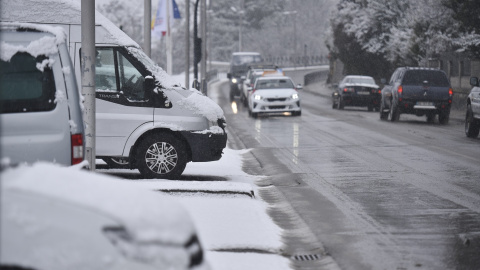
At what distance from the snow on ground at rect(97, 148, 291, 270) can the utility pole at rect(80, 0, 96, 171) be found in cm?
98

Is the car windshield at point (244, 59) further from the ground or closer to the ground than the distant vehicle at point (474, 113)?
further from the ground

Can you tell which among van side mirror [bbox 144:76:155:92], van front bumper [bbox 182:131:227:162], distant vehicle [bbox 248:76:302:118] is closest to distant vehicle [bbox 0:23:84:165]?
van side mirror [bbox 144:76:155:92]

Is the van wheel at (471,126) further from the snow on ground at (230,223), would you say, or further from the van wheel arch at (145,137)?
the van wheel arch at (145,137)

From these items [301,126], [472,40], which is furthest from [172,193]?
[472,40]

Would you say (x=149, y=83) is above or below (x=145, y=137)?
above

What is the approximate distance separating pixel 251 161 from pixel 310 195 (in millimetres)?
5141

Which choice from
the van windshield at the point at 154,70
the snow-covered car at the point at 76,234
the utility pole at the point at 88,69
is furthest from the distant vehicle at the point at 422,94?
the snow-covered car at the point at 76,234

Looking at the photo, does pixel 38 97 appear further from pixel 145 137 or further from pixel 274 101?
pixel 274 101

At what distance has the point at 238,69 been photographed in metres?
57.4

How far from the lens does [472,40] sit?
35875mm

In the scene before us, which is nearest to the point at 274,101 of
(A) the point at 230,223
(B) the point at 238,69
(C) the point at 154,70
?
(C) the point at 154,70

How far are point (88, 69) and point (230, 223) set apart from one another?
3.15 metres

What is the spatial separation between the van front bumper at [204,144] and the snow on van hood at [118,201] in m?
8.82

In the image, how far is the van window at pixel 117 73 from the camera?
42.3 feet
